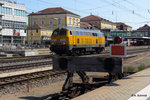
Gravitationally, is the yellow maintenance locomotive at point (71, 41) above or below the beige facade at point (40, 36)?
below

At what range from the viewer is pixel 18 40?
198 ft

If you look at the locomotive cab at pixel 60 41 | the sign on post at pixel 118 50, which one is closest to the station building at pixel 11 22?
the locomotive cab at pixel 60 41

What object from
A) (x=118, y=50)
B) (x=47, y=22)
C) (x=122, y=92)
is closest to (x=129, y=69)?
(x=118, y=50)

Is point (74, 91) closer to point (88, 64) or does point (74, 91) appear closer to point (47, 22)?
point (88, 64)

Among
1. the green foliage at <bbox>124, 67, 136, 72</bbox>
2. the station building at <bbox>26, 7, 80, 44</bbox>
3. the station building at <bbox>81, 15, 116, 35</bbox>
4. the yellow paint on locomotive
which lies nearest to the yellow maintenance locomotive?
the yellow paint on locomotive

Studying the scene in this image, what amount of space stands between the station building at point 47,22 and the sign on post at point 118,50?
57948 mm

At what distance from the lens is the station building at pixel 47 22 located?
7056 cm

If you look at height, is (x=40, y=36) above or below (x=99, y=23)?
below

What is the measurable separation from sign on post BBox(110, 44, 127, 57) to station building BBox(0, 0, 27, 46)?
46.1m

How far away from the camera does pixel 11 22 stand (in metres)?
57.4

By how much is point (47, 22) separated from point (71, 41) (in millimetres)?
55462

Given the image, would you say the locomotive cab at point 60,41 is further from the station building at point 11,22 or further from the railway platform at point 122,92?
the station building at point 11,22

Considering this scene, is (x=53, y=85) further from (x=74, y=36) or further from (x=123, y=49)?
(x=74, y=36)

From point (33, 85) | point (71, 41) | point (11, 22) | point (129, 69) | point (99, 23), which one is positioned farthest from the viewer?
point (99, 23)
